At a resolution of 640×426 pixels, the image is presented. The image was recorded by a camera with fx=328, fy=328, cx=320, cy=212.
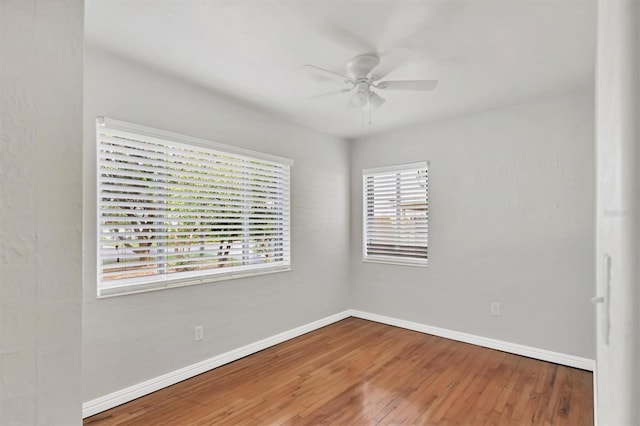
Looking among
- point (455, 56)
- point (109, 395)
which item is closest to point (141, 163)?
point (109, 395)

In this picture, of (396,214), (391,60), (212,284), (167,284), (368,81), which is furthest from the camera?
(396,214)

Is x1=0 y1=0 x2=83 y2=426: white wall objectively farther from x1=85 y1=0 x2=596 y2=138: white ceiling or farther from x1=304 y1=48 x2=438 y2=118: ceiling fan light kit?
x1=304 y1=48 x2=438 y2=118: ceiling fan light kit

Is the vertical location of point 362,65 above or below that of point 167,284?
above

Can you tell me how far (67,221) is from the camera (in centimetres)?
95

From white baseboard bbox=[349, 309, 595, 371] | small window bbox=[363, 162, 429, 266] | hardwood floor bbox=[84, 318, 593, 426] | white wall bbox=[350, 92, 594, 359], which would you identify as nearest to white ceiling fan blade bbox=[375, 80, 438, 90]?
white wall bbox=[350, 92, 594, 359]

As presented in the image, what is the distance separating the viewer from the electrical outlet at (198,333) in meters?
2.86

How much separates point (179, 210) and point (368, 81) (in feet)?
6.13

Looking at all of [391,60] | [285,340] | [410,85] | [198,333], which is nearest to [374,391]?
[285,340]

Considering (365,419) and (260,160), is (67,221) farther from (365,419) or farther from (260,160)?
(260,160)

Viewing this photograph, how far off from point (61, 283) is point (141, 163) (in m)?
1.83

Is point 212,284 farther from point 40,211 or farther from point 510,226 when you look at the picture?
point 510,226

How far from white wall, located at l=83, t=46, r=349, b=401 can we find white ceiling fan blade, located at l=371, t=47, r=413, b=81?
4.77 feet

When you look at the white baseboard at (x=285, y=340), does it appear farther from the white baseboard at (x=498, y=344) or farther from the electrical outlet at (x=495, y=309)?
the electrical outlet at (x=495, y=309)

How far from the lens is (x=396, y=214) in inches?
169
